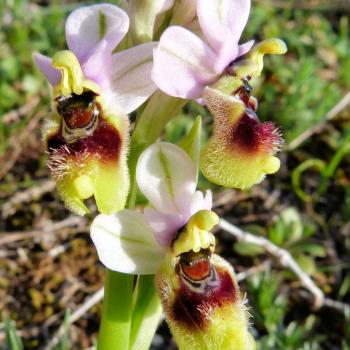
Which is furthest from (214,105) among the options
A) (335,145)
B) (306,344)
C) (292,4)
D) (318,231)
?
(292,4)

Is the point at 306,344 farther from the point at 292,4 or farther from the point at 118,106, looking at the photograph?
the point at 292,4

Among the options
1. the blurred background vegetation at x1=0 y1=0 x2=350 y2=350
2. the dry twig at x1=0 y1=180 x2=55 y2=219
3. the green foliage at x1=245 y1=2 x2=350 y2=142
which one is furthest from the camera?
the green foliage at x1=245 y1=2 x2=350 y2=142

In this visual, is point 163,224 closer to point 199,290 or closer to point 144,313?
point 199,290

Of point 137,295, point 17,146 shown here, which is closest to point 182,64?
point 137,295

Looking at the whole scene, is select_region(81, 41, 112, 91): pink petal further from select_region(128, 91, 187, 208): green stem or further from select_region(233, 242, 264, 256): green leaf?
select_region(233, 242, 264, 256): green leaf

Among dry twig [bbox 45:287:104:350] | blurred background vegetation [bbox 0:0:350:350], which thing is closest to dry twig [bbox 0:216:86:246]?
blurred background vegetation [bbox 0:0:350:350]
